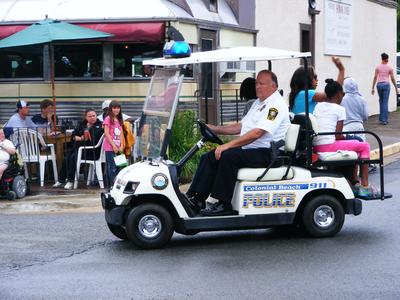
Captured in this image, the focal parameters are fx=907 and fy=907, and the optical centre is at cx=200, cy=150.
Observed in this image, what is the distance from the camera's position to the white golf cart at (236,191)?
29.0ft

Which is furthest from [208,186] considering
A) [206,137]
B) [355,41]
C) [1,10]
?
[355,41]

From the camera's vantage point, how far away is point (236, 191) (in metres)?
8.99

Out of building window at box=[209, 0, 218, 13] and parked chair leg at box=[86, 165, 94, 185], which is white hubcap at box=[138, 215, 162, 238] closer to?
parked chair leg at box=[86, 165, 94, 185]

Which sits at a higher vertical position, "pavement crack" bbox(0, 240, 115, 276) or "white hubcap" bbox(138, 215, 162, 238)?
"white hubcap" bbox(138, 215, 162, 238)

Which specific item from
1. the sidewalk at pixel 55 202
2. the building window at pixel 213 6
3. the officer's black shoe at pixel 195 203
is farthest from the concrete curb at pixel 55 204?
the building window at pixel 213 6

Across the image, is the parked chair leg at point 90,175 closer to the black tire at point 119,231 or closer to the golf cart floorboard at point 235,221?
the black tire at point 119,231

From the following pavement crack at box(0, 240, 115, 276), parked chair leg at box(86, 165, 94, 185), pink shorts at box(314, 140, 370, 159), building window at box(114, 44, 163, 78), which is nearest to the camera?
pavement crack at box(0, 240, 115, 276)

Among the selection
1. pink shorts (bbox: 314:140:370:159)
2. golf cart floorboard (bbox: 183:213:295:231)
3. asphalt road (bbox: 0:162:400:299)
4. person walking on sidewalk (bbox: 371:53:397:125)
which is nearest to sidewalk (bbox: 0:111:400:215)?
asphalt road (bbox: 0:162:400:299)

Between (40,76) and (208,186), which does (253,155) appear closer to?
(208,186)

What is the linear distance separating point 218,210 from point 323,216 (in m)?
1.08

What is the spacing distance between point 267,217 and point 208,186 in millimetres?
660

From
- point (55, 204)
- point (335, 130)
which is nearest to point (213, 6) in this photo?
point (55, 204)

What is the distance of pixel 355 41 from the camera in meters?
27.0

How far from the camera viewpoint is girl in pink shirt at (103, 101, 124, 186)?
13.4 metres
